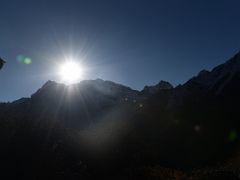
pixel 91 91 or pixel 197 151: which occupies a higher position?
pixel 91 91

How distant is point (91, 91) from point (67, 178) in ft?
272

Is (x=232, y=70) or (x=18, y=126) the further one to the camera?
(x=232, y=70)

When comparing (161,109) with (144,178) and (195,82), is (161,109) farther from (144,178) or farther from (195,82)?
(144,178)

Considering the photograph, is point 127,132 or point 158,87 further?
point 158,87

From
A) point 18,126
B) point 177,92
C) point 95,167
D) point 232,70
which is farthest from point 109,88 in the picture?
point 95,167

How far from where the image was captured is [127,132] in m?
52.8

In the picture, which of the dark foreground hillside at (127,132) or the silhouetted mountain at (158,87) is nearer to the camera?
the dark foreground hillside at (127,132)

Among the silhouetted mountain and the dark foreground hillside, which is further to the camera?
the silhouetted mountain

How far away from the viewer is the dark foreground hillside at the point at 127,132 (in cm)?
3544

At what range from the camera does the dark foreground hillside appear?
35.4m

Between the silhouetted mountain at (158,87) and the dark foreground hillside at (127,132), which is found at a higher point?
the silhouetted mountain at (158,87)

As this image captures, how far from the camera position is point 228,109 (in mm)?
76188

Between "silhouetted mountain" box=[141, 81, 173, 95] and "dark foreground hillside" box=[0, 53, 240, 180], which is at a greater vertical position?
"silhouetted mountain" box=[141, 81, 173, 95]

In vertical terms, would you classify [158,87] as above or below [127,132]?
above
